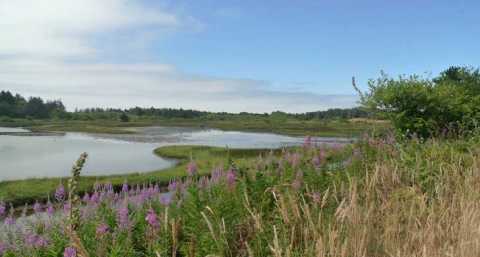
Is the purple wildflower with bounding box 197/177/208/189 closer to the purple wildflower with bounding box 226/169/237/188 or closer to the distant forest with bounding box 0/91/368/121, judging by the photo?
the purple wildflower with bounding box 226/169/237/188

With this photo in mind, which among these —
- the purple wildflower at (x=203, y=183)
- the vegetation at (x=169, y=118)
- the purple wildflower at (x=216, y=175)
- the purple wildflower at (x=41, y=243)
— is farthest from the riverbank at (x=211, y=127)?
the purple wildflower at (x=41, y=243)

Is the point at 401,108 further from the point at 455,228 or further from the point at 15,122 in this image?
the point at 15,122

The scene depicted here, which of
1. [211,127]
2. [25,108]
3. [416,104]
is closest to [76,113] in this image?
[25,108]

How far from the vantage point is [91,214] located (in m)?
5.14

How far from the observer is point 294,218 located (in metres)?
2.71

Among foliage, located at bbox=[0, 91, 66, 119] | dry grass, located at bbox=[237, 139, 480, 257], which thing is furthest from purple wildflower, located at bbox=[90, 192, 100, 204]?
foliage, located at bbox=[0, 91, 66, 119]

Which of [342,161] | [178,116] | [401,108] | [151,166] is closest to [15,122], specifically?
[178,116]

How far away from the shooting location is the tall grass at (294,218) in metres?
2.34

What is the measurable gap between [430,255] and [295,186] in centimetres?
227

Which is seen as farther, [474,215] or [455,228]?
[455,228]

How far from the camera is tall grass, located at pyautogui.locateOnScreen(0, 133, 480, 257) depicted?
234cm

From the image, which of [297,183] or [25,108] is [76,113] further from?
[297,183]

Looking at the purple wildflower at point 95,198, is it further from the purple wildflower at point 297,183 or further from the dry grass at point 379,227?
the dry grass at point 379,227

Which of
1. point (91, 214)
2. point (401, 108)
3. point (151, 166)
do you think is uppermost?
point (401, 108)
